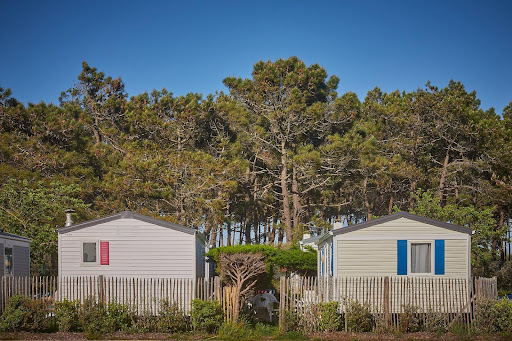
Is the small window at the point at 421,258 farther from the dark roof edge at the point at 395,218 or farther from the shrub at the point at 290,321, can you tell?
the shrub at the point at 290,321

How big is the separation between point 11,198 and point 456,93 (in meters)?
27.3

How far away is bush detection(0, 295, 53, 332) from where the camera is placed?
1948 cm

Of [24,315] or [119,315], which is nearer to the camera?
[24,315]

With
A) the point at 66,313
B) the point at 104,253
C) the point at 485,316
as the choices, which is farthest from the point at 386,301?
the point at 104,253

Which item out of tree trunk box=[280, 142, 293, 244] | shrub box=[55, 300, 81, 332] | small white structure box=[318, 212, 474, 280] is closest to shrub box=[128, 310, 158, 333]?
shrub box=[55, 300, 81, 332]

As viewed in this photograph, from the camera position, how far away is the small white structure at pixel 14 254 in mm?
22964

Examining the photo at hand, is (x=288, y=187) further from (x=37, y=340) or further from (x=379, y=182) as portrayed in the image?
(x=37, y=340)

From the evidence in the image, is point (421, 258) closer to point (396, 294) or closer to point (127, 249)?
point (396, 294)

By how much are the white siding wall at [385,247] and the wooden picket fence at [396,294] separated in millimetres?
1348

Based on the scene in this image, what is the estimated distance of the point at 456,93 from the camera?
4366 centimetres

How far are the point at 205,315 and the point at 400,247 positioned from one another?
6.71m

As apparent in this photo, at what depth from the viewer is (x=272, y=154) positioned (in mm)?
47500

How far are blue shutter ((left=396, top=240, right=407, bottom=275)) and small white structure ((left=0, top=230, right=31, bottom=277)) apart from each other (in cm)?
1287

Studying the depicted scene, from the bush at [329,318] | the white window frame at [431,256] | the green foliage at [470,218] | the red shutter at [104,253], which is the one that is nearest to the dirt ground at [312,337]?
the bush at [329,318]
